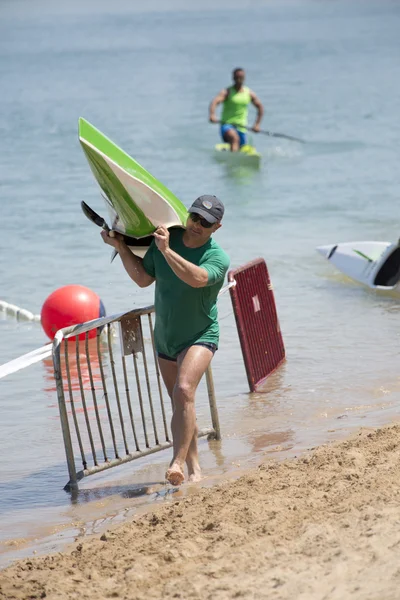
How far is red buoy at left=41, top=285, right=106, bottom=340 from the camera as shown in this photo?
33.1 ft

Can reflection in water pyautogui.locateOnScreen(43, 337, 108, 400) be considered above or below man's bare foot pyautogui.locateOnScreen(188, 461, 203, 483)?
above

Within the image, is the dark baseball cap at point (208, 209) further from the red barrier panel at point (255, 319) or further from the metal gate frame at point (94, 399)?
the red barrier panel at point (255, 319)

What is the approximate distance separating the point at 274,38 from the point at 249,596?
100 metres

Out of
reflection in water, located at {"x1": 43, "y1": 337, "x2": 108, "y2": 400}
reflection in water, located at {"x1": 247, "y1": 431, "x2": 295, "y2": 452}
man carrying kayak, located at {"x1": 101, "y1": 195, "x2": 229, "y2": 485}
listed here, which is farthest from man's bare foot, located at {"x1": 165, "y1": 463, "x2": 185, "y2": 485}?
reflection in water, located at {"x1": 43, "y1": 337, "x2": 108, "y2": 400}

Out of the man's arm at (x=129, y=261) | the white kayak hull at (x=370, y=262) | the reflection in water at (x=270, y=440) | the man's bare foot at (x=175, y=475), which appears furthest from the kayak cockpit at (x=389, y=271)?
the man's bare foot at (x=175, y=475)

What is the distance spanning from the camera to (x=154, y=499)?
605 cm

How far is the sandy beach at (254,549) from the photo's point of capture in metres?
4.25

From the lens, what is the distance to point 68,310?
10.1m

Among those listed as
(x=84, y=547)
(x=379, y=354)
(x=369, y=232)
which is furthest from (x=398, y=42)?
(x=84, y=547)

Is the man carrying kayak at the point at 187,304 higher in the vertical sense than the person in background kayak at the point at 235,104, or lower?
lower

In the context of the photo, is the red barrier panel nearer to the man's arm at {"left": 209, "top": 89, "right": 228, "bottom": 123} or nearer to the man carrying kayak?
the man carrying kayak

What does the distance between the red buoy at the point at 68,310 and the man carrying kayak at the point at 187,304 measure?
4.01 meters

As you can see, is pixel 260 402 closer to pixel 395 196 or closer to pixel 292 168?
pixel 395 196

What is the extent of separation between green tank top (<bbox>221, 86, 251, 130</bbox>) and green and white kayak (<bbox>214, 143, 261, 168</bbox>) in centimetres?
113
